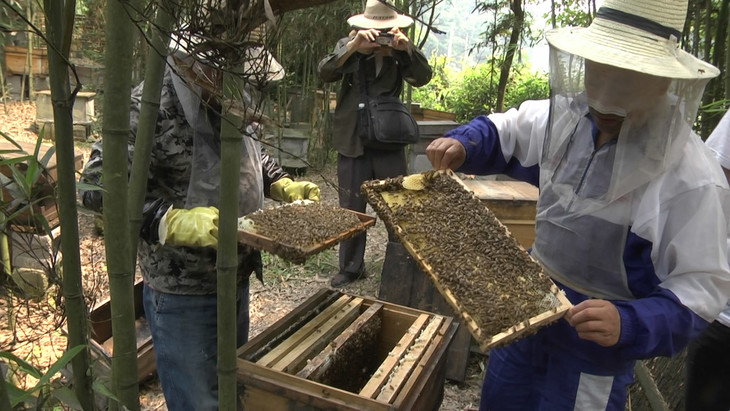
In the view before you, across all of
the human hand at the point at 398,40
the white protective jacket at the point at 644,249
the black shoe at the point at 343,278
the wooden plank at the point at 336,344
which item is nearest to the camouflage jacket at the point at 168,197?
the wooden plank at the point at 336,344

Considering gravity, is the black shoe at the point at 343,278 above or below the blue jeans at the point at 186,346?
below

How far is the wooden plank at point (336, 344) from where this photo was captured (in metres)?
1.68

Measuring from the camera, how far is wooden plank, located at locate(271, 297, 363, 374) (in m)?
1.68

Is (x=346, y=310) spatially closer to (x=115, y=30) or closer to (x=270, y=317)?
(x=115, y=30)

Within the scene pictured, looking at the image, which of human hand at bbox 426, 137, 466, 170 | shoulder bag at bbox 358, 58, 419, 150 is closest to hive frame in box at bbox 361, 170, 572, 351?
human hand at bbox 426, 137, 466, 170

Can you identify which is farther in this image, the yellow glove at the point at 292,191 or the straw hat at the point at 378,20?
the straw hat at the point at 378,20

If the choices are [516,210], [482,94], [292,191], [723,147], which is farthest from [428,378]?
[482,94]

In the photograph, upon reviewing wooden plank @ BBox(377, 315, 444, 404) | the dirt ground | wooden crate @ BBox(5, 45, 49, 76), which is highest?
wooden crate @ BBox(5, 45, 49, 76)

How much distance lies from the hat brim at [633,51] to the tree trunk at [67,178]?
4.35 feet

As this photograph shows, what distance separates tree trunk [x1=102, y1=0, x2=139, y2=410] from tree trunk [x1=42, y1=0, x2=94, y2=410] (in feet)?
0.22

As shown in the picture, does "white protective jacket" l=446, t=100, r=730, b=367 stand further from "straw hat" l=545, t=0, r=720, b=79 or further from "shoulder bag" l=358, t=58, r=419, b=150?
"shoulder bag" l=358, t=58, r=419, b=150

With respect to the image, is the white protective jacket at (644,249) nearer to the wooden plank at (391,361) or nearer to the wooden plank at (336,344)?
the wooden plank at (391,361)

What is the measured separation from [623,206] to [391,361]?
875 millimetres

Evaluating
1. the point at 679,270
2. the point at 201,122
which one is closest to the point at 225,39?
the point at 201,122
